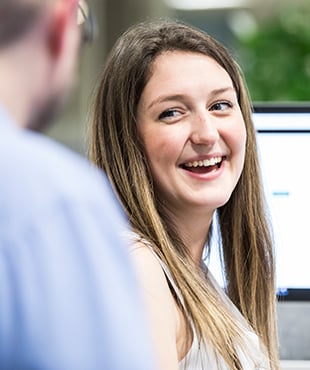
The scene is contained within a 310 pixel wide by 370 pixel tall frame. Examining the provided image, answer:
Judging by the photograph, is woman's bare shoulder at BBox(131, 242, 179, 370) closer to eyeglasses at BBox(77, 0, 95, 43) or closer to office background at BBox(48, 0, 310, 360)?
office background at BBox(48, 0, 310, 360)

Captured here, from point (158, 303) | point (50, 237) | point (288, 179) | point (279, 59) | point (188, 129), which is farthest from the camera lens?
point (279, 59)

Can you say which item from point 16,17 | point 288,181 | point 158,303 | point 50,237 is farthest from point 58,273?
point 288,181

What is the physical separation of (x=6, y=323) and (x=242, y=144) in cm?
73

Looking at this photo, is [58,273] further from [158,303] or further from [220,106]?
[220,106]

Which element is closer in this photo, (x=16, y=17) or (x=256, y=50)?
(x=16, y=17)

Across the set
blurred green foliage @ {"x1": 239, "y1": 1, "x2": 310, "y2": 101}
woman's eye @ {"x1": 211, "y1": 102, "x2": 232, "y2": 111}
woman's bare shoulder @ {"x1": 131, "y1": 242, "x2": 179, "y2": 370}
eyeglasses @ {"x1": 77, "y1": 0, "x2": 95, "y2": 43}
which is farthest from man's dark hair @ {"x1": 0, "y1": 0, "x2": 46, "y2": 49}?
blurred green foliage @ {"x1": 239, "y1": 1, "x2": 310, "y2": 101}

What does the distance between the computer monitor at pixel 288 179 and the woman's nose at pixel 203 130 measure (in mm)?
338

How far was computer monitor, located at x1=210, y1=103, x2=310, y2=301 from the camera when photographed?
5.05ft

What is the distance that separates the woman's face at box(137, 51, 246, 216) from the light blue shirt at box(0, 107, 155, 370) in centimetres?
59

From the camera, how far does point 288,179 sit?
5.06ft

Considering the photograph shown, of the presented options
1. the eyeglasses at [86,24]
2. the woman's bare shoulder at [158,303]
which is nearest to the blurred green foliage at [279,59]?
the eyeglasses at [86,24]

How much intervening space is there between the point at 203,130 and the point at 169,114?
1.9 inches

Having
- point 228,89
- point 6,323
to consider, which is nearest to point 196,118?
point 228,89

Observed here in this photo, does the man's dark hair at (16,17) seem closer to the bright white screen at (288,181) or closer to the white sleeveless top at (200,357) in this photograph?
the white sleeveless top at (200,357)
